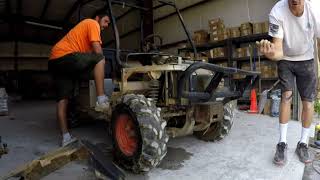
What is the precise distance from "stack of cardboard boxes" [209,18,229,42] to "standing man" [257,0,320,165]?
4907mm

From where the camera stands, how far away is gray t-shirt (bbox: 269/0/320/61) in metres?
3.04

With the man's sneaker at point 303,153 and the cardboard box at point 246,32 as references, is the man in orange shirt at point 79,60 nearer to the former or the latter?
the man's sneaker at point 303,153

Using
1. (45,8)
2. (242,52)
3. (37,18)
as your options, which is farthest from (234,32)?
(37,18)

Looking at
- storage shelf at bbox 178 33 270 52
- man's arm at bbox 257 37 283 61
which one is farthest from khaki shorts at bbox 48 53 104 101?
storage shelf at bbox 178 33 270 52

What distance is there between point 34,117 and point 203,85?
4.66 meters

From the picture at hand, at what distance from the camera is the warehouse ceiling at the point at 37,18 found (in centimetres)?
1166

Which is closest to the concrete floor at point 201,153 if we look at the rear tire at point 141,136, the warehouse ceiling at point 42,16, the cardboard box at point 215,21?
the rear tire at point 141,136

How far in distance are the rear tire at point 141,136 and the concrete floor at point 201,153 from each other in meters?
0.18

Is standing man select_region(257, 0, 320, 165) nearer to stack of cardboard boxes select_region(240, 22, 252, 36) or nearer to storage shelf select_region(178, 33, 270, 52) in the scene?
storage shelf select_region(178, 33, 270, 52)

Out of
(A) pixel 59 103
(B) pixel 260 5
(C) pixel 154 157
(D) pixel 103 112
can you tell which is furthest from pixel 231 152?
(B) pixel 260 5

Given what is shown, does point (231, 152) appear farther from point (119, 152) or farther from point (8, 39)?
point (8, 39)

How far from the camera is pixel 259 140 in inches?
161

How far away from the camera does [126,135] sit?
10.4 feet

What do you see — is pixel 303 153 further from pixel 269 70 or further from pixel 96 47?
pixel 269 70
